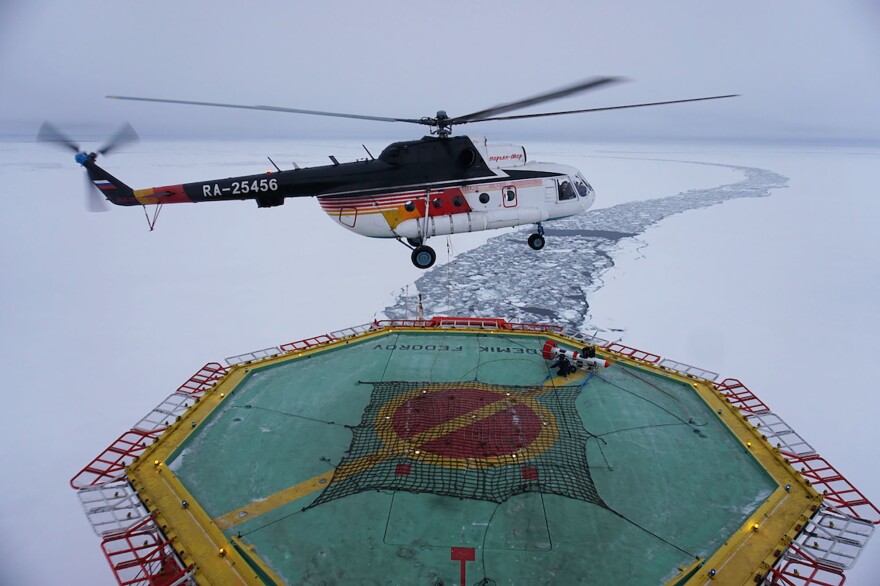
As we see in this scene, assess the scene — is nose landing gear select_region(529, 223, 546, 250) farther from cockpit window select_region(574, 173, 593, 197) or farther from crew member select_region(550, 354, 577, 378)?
crew member select_region(550, 354, 577, 378)

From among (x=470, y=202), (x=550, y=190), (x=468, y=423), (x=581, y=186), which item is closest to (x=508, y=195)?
(x=470, y=202)

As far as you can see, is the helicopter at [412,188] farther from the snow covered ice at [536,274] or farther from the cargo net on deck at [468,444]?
the snow covered ice at [536,274]

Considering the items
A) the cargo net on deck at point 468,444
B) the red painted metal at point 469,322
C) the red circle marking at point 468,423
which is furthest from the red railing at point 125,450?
the red painted metal at point 469,322

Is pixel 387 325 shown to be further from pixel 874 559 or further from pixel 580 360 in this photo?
pixel 874 559

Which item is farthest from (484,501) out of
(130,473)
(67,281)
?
(67,281)

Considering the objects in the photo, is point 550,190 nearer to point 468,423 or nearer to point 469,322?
point 469,322
